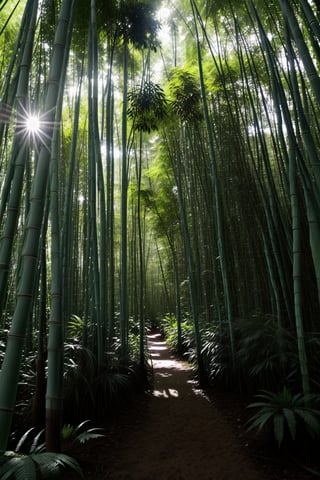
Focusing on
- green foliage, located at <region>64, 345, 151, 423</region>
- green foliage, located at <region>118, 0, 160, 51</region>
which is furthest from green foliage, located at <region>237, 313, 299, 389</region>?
green foliage, located at <region>118, 0, 160, 51</region>

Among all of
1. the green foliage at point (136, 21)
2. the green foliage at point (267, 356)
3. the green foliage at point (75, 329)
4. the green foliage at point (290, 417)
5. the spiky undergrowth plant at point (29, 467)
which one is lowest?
the green foliage at point (290, 417)

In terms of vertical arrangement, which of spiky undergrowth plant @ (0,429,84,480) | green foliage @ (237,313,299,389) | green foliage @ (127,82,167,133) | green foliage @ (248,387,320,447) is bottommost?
green foliage @ (248,387,320,447)

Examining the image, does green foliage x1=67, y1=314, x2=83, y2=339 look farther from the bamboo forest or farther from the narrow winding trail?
the narrow winding trail

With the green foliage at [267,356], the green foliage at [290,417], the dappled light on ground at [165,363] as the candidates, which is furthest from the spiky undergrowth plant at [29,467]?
the dappled light on ground at [165,363]

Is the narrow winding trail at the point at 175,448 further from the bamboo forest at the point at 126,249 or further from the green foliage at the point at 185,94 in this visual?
the green foliage at the point at 185,94

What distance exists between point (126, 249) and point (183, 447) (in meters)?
2.25

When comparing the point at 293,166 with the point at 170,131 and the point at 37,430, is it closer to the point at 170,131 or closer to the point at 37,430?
the point at 37,430

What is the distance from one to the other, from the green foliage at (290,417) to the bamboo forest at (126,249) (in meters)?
0.01

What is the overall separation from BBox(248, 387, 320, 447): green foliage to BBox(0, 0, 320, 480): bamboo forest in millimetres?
12

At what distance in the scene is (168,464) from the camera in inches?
71.8

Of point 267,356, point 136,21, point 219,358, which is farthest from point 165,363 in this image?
point 136,21

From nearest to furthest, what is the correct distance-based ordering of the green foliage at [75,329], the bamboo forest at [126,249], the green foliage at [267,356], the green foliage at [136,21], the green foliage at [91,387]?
1. the bamboo forest at [126,249]
2. the green foliage at [91,387]
3. the green foliage at [267,356]
4. the green foliage at [136,21]
5. the green foliage at [75,329]

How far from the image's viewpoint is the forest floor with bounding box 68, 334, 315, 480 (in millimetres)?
1698

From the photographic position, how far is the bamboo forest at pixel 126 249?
4.19ft
